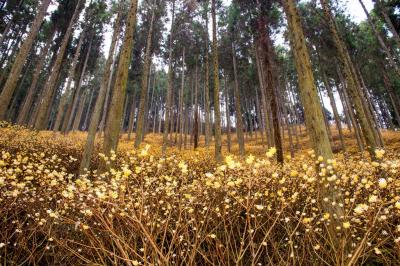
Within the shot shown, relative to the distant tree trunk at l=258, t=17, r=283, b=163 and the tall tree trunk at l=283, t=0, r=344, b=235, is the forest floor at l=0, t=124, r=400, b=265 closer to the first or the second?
the tall tree trunk at l=283, t=0, r=344, b=235

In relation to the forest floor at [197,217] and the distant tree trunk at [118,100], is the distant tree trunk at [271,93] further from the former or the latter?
the distant tree trunk at [118,100]

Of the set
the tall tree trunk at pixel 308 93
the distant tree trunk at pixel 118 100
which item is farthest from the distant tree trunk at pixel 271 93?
→ the distant tree trunk at pixel 118 100

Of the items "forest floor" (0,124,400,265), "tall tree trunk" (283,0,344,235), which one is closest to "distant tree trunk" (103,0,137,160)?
"forest floor" (0,124,400,265)

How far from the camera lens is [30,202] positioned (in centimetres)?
437

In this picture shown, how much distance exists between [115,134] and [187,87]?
31776 mm

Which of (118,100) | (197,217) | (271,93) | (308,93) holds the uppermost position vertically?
(271,93)

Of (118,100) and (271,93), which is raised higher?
(271,93)

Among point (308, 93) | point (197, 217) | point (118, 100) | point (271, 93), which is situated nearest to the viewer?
point (197, 217)

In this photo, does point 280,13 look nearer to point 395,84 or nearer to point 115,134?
point 395,84

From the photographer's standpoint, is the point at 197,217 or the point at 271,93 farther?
the point at 271,93

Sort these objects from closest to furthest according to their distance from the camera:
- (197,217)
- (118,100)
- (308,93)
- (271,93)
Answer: (197,217)
(308,93)
(118,100)
(271,93)

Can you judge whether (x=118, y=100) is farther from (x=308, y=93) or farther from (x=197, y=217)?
(x=308, y=93)

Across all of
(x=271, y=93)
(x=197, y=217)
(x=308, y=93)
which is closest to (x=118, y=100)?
(x=197, y=217)


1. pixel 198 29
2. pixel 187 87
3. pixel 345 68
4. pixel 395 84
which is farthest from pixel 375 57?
pixel 187 87
